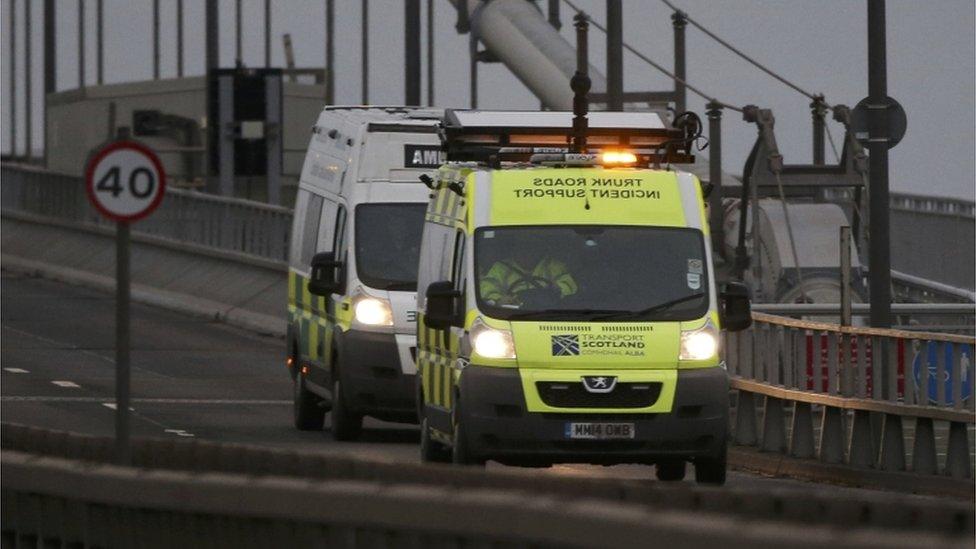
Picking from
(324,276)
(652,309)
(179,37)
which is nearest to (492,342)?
(652,309)

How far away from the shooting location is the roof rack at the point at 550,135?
2038 centimetres

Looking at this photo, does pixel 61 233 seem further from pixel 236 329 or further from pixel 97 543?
pixel 97 543

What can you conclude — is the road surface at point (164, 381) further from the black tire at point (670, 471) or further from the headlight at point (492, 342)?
the headlight at point (492, 342)

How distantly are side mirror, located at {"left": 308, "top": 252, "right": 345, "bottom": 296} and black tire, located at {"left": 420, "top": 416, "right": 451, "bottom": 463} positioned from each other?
3.18m

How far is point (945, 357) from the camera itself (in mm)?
19281

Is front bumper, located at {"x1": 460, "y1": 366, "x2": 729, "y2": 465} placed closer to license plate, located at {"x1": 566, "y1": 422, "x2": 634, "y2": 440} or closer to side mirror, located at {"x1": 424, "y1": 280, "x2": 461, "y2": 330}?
license plate, located at {"x1": 566, "y1": 422, "x2": 634, "y2": 440}

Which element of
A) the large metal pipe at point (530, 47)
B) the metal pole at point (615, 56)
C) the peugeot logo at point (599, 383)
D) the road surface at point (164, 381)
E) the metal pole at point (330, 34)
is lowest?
the road surface at point (164, 381)

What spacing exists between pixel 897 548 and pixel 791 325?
15.8 metres

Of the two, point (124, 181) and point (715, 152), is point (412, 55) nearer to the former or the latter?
point (715, 152)

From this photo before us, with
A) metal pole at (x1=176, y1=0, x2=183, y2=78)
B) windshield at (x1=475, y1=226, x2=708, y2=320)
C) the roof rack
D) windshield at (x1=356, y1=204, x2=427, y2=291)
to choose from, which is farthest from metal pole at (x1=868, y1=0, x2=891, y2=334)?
metal pole at (x1=176, y1=0, x2=183, y2=78)

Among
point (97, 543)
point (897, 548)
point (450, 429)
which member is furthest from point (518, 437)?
point (897, 548)

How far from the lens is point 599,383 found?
18094 mm

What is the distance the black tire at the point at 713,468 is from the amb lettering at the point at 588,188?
188 cm

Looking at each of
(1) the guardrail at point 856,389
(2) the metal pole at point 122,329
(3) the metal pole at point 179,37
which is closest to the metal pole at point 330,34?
(3) the metal pole at point 179,37
